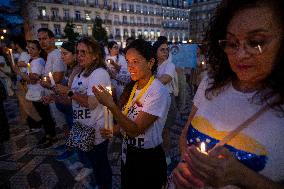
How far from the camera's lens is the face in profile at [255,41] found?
3.34 ft

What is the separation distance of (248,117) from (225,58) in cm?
49

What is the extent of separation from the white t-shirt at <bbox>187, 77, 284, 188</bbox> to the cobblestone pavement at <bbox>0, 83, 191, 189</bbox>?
275 centimetres

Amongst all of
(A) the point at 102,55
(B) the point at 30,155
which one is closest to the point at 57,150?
(B) the point at 30,155

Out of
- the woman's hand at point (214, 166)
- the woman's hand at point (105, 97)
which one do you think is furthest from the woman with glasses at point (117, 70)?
the woman's hand at point (214, 166)

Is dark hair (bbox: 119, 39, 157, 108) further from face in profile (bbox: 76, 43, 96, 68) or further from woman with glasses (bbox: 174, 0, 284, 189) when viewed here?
woman with glasses (bbox: 174, 0, 284, 189)

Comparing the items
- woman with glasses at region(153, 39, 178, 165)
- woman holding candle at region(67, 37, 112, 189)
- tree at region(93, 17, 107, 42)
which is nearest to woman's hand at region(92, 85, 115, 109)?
woman holding candle at region(67, 37, 112, 189)

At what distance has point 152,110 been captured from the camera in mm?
2066

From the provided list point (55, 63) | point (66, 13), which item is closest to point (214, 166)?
point (55, 63)

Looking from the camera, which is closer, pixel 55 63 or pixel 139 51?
pixel 139 51

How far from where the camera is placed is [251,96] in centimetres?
113

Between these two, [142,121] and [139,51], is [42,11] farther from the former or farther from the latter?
[142,121]

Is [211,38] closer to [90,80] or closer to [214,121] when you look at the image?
[214,121]

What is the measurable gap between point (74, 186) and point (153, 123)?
86.4 inches

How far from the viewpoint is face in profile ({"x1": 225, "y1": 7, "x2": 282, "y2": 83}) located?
40.1 inches
